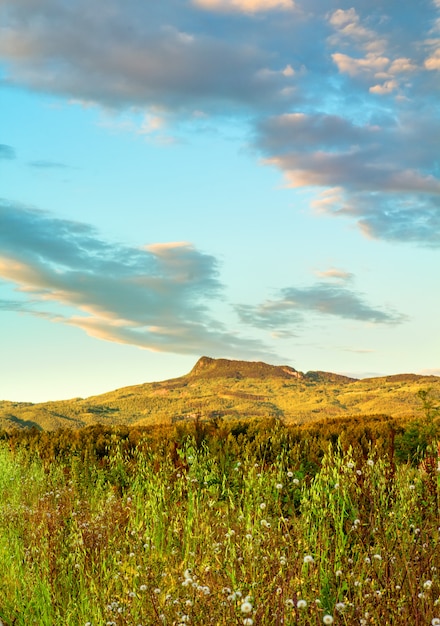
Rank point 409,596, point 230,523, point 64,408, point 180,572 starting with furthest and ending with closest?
point 64,408 → point 230,523 → point 180,572 → point 409,596

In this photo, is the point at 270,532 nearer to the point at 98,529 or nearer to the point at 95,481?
the point at 98,529

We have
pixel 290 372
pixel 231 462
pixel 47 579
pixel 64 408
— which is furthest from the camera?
pixel 290 372

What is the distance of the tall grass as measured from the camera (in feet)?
13.8

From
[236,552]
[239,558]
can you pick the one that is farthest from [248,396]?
[239,558]

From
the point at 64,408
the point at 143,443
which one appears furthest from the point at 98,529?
the point at 64,408

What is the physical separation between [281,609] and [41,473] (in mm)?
7824

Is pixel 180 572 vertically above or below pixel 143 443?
below

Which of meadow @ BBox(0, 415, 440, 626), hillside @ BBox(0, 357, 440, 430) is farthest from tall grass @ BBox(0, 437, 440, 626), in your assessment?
hillside @ BBox(0, 357, 440, 430)

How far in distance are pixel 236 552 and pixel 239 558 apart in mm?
377

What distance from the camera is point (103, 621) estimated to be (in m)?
4.57

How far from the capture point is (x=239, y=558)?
4.75 m

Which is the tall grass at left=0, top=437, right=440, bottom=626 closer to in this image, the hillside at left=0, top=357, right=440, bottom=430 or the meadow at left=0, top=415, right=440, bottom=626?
the meadow at left=0, top=415, right=440, bottom=626

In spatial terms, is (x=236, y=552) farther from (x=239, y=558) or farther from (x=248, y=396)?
(x=248, y=396)

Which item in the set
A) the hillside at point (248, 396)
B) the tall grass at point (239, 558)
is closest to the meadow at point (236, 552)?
the tall grass at point (239, 558)
